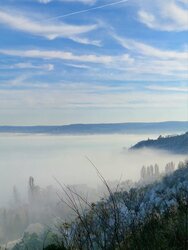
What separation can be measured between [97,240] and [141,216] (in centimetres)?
305

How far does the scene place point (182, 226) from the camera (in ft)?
33.0

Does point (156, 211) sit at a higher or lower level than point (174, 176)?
higher

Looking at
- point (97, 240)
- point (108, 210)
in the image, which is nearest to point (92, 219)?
point (108, 210)

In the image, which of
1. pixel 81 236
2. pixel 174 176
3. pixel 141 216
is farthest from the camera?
pixel 174 176

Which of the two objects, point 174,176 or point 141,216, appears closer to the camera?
point 141,216

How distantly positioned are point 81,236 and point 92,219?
815mm

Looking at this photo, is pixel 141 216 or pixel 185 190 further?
pixel 185 190

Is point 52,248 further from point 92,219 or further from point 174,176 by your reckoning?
point 174,176

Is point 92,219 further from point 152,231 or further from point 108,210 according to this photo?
point 152,231

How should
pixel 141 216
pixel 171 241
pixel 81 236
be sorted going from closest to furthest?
1. pixel 171 241
2. pixel 81 236
3. pixel 141 216

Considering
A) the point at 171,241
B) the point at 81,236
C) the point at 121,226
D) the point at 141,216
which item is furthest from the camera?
the point at 141,216

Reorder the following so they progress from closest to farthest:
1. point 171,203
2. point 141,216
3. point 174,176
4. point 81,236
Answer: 1. point 81,236
2. point 141,216
3. point 171,203
4. point 174,176

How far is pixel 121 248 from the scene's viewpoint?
9891 mm

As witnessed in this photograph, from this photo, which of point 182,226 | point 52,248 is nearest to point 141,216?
point 182,226
